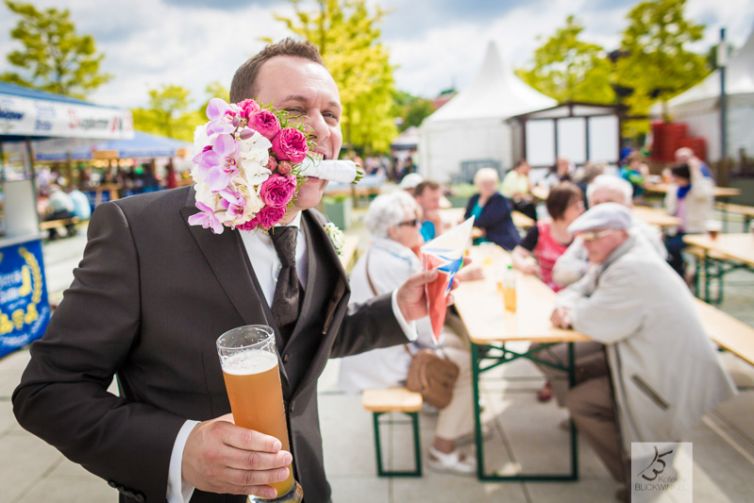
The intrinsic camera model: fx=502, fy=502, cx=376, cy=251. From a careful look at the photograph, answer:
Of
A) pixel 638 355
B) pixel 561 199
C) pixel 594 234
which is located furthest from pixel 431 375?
pixel 561 199

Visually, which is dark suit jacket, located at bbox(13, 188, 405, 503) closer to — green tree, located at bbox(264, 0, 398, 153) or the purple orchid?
the purple orchid

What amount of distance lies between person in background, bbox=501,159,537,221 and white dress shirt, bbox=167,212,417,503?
28.1ft

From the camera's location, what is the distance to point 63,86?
18719mm

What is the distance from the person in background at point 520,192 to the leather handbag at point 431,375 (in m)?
6.73

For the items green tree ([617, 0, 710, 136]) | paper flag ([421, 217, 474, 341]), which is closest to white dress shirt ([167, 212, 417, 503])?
paper flag ([421, 217, 474, 341])

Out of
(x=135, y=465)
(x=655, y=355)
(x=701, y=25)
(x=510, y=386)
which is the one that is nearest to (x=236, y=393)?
(x=135, y=465)

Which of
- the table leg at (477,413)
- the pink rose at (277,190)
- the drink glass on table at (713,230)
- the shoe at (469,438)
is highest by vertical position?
the pink rose at (277,190)

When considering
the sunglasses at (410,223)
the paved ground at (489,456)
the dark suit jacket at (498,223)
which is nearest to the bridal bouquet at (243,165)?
the paved ground at (489,456)

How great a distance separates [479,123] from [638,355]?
16.0 meters

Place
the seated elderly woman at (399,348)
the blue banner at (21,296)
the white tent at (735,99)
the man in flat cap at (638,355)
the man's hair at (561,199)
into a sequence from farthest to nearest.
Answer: the white tent at (735,99) → the blue banner at (21,296) → the man's hair at (561,199) → the seated elderly woman at (399,348) → the man in flat cap at (638,355)

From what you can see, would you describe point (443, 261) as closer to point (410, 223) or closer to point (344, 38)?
point (410, 223)

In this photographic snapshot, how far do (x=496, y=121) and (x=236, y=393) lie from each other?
59.8 feet

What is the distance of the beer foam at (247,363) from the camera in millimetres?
973

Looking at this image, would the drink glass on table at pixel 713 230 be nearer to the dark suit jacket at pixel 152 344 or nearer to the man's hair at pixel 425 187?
the man's hair at pixel 425 187
